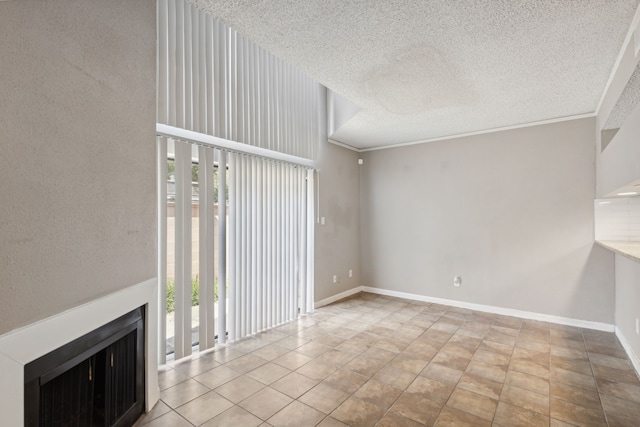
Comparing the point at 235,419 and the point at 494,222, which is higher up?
the point at 494,222

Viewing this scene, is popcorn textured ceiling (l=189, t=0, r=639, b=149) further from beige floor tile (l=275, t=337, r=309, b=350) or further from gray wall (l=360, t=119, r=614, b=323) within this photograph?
beige floor tile (l=275, t=337, r=309, b=350)

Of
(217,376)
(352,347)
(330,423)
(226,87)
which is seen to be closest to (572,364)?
(352,347)

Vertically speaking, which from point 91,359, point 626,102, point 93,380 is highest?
point 626,102

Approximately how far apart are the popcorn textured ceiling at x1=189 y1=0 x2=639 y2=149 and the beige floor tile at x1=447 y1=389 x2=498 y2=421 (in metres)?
2.69

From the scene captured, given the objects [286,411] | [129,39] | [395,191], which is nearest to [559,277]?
[395,191]

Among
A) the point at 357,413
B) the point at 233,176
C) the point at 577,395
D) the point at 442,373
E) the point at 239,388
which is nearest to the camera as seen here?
the point at 357,413

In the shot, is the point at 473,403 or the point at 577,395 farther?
the point at 577,395

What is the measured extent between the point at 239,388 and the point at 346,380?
894mm

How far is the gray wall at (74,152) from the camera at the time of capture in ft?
4.06

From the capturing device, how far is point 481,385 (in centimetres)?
253

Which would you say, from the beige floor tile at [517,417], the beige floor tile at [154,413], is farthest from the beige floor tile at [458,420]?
the beige floor tile at [154,413]

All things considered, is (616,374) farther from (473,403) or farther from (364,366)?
(364,366)

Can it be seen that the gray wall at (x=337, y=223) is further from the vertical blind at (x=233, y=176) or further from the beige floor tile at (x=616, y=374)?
the beige floor tile at (x=616, y=374)

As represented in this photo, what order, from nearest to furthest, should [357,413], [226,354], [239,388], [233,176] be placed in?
[357,413] → [239,388] → [226,354] → [233,176]
